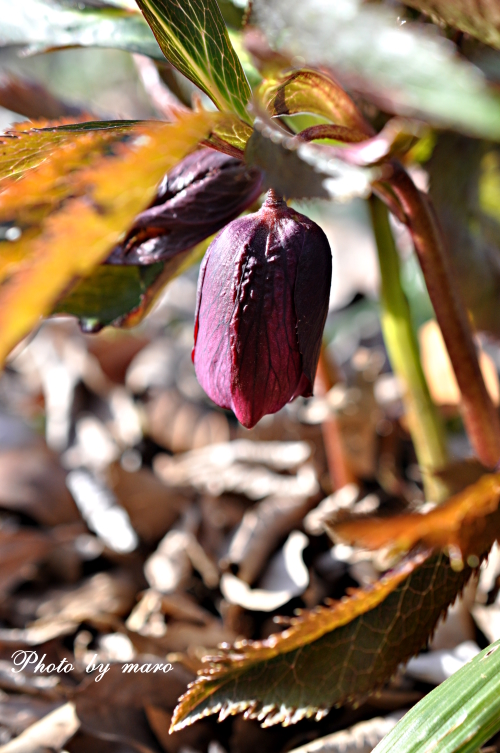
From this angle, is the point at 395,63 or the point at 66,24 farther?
the point at 66,24

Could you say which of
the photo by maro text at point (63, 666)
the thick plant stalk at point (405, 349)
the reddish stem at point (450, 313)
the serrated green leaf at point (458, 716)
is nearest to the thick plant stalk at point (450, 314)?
the reddish stem at point (450, 313)

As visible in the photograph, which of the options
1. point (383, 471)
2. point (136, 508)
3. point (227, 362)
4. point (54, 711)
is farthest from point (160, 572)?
point (227, 362)

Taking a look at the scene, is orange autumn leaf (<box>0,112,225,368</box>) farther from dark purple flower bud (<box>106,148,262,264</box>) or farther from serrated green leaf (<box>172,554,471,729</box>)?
serrated green leaf (<box>172,554,471,729</box>)

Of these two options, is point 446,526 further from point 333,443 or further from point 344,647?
point 333,443

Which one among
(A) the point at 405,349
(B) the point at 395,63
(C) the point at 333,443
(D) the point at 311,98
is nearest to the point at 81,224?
(B) the point at 395,63

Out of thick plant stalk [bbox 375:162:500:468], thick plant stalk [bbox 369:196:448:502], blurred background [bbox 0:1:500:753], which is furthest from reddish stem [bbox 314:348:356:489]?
thick plant stalk [bbox 375:162:500:468]

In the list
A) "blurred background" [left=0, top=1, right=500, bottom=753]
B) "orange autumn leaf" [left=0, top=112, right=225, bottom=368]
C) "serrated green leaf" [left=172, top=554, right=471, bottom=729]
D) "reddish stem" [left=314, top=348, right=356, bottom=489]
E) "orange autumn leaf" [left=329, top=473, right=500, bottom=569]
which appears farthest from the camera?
"reddish stem" [left=314, top=348, right=356, bottom=489]
